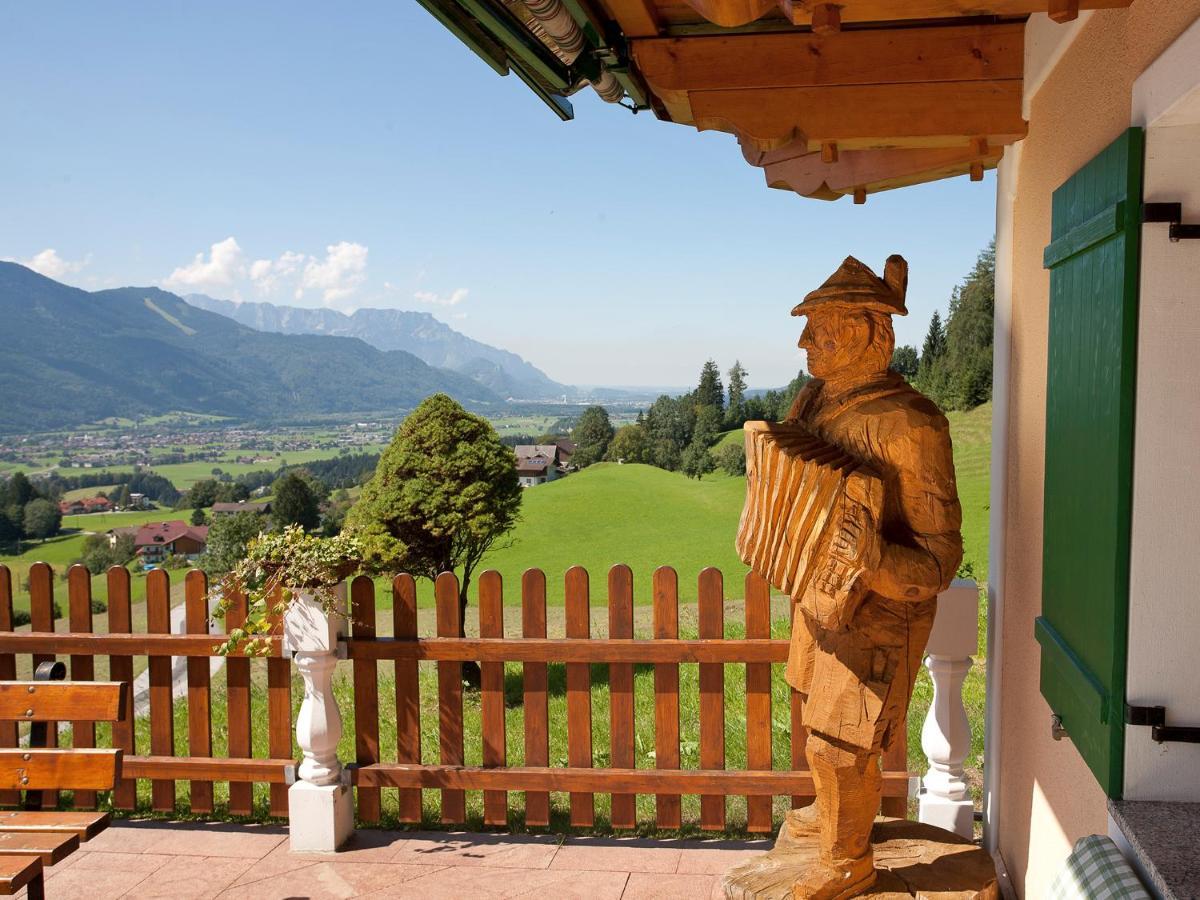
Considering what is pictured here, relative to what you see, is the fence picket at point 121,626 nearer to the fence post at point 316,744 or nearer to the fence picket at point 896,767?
the fence post at point 316,744

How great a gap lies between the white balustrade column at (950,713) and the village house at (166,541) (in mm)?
27226

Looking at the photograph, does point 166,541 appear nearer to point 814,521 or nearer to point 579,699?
point 579,699

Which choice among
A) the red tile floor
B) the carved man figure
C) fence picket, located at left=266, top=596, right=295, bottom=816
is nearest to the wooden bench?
the red tile floor

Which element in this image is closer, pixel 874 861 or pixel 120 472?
pixel 874 861

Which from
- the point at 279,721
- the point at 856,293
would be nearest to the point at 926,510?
the point at 856,293

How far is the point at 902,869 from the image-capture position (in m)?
2.83

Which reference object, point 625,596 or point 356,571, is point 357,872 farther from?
point 625,596

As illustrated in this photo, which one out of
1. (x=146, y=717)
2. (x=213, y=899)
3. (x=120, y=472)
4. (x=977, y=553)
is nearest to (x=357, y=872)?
(x=213, y=899)

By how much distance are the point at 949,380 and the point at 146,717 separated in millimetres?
10089

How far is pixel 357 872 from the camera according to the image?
12.2 ft

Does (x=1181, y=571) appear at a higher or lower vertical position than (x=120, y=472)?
higher

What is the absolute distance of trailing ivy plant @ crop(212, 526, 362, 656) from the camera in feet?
13.1

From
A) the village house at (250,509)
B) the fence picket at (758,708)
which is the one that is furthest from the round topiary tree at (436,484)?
the village house at (250,509)

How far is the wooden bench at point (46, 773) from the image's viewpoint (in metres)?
2.66
